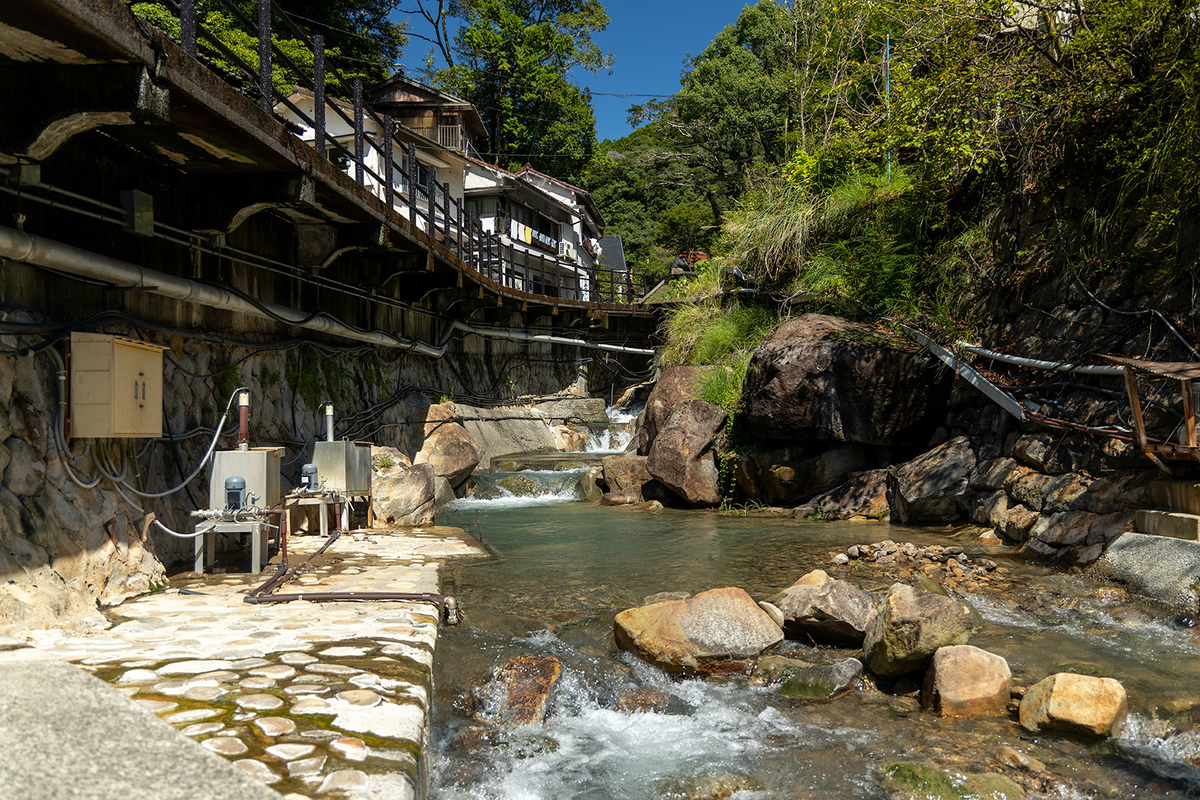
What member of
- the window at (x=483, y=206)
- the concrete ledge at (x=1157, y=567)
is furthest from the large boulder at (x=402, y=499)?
the window at (x=483, y=206)

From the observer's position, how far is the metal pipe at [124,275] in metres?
4.96

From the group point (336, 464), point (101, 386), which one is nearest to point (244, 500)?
point (101, 386)

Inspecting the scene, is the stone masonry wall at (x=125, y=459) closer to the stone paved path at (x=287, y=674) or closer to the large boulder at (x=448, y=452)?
the stone paved path at (x=287, y=674)

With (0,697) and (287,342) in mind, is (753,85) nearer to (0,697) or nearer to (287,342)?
(287,342)

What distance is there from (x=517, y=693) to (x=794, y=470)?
30.1 feet

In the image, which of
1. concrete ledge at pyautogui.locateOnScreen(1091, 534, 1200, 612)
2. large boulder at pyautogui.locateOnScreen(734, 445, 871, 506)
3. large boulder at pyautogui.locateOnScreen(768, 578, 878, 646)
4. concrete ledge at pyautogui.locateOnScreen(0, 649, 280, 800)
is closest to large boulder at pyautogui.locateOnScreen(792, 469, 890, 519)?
large boulder at pyautogui.locateOnScreen(734, 445, 871, 506)

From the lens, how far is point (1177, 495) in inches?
274

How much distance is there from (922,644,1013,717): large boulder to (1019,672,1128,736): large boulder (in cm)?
21

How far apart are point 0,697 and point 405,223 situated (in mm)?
8619

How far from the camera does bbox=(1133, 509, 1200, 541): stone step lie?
6633 mm

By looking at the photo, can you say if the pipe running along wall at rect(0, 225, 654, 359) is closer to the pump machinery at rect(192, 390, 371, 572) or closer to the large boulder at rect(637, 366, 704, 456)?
the pump machinery at rect(192, 390, 371, 572)

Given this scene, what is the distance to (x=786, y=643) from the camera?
6129 mm

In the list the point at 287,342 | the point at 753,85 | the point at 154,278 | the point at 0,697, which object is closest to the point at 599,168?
the point at 753,85

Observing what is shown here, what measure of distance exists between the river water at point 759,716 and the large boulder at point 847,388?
4.31 metres
